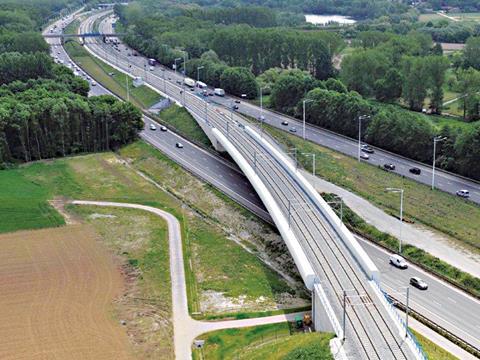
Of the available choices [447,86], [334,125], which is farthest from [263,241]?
[447,86]

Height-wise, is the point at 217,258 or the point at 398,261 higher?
the point at 398,261

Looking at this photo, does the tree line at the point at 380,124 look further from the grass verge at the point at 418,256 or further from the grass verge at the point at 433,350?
the grass verge at the point at 433,350

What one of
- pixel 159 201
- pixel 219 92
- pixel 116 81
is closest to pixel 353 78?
pixel 219 92

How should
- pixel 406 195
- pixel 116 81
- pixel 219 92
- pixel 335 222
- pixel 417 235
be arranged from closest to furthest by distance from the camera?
pixel 335 222 → pixel 417 235 → pixel 406 195 → pixel 219 92 → pixel 116 81

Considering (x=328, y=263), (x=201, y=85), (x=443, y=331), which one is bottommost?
(x=443, y=331)

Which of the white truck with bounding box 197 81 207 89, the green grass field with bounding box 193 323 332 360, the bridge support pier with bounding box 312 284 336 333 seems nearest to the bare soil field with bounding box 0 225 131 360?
the green grass field with bounding box 193 323 332 360

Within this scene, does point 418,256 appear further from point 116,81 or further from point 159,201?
point 116,81
